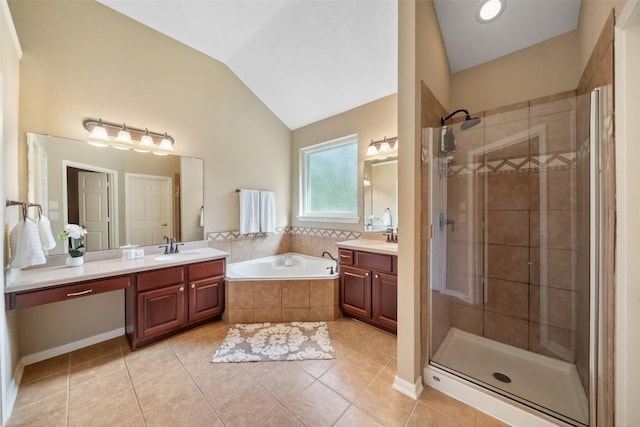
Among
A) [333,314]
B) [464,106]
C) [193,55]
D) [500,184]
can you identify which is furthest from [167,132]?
[500,184]

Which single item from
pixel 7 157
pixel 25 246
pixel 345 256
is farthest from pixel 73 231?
pixel 345 256

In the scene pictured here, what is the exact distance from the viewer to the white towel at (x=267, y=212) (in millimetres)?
3465

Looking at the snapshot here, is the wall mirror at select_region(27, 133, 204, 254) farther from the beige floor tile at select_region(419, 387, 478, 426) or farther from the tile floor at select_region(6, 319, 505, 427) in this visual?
the beige floor tile at select_region(419, 387, 478, 426)

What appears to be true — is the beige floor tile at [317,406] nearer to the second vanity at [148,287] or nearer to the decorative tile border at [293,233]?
the second vanity at [148,287]

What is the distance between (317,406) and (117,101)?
3.16 m

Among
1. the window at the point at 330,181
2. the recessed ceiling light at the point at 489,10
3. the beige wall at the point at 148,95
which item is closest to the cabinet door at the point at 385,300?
the window at the point at 330,181

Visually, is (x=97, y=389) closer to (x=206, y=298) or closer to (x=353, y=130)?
(x=206, y=298)

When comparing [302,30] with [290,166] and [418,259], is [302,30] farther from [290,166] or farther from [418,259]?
[418,259]

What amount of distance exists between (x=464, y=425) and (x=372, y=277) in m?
1.25

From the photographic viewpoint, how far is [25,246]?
158 cm

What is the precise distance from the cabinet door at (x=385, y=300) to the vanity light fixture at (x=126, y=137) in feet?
8.81

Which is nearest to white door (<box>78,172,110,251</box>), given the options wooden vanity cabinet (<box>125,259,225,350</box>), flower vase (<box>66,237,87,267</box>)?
flower vase (<box>66,237,87,267</box>)

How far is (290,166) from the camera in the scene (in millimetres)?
3963

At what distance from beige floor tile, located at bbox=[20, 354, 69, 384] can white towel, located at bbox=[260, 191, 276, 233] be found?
219 centimetres
